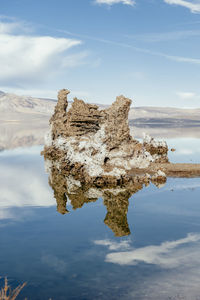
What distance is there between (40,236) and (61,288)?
5.44 m

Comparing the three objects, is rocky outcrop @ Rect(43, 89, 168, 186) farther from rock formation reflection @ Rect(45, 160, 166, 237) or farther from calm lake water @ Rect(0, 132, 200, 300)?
calm lake water @ Rect(0, 132, 200, 300)

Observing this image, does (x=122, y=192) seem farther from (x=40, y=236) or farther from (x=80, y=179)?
(x=40, y=236)

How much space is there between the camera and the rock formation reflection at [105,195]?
67.0 feet

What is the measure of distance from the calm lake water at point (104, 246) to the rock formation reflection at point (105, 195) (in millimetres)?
120

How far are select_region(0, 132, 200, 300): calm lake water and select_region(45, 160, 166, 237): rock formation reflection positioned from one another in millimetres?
120

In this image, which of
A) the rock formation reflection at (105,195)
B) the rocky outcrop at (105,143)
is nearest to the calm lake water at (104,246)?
the rock formation reflection at (105,195)

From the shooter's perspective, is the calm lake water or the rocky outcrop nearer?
the calm lake water

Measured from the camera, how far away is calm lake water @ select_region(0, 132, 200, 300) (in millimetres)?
12938

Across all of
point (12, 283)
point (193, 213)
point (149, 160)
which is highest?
point (149, 160)

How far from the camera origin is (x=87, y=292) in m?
12.6

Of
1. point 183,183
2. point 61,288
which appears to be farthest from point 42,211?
point 183,183

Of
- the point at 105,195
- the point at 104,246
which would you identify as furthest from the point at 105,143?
the point at 104,246

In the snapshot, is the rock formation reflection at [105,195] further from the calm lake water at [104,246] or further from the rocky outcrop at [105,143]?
the rocky outcrop at [105,143]

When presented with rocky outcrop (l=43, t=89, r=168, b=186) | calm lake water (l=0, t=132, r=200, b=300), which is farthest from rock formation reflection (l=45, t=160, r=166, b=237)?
rocky outcrop (l=43, t=89, r=168, b=186)
